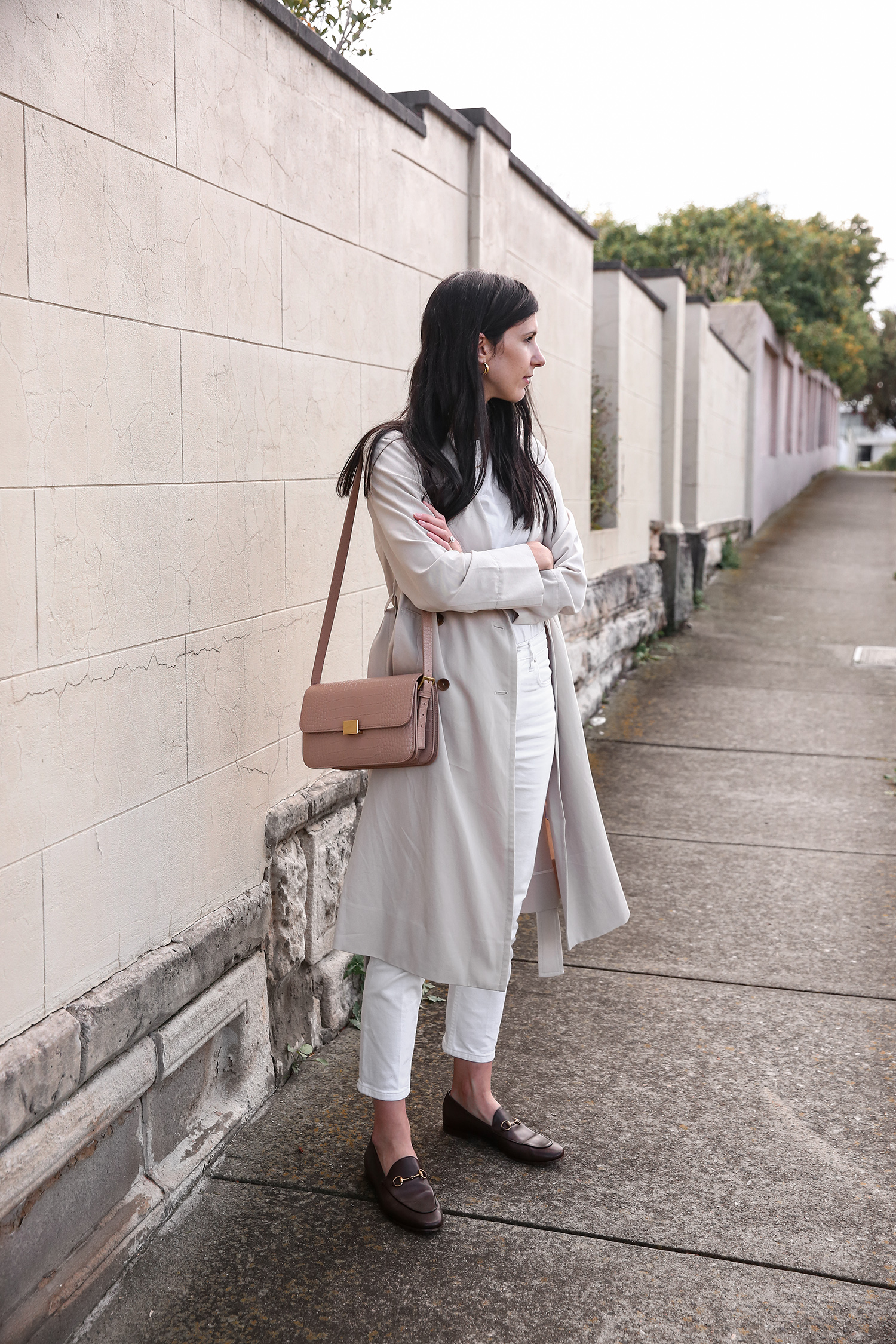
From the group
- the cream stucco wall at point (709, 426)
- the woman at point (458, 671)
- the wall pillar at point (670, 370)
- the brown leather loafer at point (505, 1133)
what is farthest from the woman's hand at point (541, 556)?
the cream stucco wall at point (709, 426)

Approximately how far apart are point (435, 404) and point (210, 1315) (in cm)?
186

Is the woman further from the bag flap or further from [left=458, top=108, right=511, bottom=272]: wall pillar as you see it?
[left=458, top=108, right=511, bottom=272]: wall pillar

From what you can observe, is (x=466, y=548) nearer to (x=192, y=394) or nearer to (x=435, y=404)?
(x=435, y=404)

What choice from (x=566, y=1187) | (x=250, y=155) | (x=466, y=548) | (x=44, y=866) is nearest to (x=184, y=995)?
(x=44, y=866)

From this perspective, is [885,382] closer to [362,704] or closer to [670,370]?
[670,370]

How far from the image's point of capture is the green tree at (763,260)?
1881cm

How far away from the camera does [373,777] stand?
8.86 feet

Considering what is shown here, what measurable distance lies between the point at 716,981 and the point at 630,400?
5.19 meters

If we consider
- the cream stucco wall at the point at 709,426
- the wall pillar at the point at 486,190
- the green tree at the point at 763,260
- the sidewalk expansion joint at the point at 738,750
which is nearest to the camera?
the wall pillar at the point at 486,190

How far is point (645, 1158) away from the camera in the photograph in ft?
9.55

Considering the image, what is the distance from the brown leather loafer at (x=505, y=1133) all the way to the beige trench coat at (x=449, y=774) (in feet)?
1.65

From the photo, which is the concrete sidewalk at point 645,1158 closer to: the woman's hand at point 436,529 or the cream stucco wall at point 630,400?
the woman's hand at point 436,529

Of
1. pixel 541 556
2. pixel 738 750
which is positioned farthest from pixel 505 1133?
pixel 738 750

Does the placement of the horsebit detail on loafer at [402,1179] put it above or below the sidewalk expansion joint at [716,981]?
above
